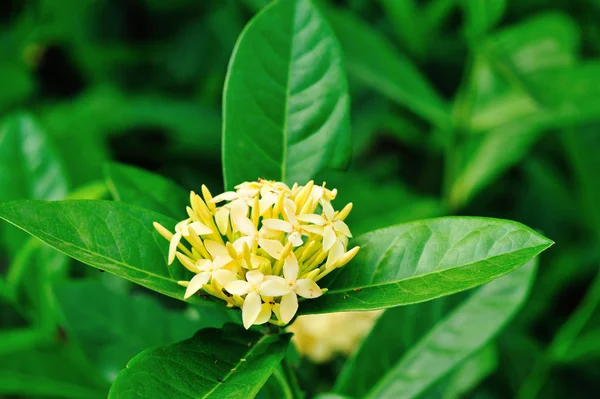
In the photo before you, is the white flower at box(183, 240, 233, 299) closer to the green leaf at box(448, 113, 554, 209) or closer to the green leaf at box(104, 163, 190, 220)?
the green leaf at box(104, 163, 190, 220)

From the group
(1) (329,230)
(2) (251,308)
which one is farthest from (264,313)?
(1) (329,230)

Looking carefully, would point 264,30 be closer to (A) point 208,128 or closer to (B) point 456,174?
(B) point 456,174

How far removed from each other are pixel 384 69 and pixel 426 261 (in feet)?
3.42

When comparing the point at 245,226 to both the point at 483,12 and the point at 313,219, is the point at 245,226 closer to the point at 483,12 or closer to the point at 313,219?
the point at 313,219

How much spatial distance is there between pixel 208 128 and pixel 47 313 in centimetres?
90

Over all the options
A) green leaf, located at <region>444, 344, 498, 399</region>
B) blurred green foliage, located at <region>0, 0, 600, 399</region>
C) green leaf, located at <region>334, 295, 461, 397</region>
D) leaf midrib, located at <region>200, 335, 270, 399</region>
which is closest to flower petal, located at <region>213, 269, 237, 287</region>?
leaf midrib, located at <region>200, 335, 270, 399</region>

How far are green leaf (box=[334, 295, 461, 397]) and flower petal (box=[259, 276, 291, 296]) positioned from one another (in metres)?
0.48

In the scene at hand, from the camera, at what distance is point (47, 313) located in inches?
61.1

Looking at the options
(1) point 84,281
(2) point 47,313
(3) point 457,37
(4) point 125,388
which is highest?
(3) point 457,37

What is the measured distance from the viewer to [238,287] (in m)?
0.79

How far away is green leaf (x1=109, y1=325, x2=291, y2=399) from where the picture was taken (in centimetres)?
72

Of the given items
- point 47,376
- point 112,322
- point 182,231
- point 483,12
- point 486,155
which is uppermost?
point 483,12

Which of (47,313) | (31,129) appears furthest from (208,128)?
(47,313)

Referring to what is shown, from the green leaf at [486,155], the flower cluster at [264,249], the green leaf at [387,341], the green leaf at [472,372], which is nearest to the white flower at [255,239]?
the flower cluster at [264,249]
